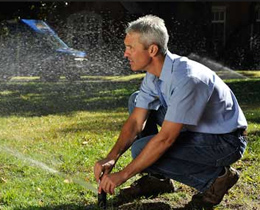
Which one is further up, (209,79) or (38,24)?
(209,79)

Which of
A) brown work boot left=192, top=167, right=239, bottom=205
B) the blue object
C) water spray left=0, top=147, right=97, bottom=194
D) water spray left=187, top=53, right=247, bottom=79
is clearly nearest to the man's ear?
brown work boot left=192, top=167, right=239, bottom=205

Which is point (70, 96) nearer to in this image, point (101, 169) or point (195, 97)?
point (101, 169)

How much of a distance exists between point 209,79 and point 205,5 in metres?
17.0

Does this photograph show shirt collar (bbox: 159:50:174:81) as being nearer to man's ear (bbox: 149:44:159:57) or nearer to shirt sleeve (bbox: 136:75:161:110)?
man's ear (bbox: 149:44:159:57)

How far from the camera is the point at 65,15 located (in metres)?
19.8

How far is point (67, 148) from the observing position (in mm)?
6113

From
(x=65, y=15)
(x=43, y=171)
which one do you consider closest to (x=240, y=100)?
(x=43, y=171)

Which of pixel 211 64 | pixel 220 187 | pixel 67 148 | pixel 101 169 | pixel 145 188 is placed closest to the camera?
pixel 101 169

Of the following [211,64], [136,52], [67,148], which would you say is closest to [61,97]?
[67,148]

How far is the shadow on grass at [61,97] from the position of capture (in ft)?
31.1

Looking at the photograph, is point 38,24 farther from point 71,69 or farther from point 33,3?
point 71,69

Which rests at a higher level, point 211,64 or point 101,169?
point 101,169

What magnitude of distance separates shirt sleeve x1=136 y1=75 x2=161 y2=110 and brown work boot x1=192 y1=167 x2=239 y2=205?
1.99ft

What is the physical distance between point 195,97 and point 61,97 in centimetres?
738
